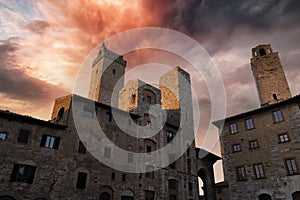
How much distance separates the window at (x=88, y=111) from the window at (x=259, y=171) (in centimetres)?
1849

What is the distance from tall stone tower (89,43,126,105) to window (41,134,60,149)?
19.4 meters

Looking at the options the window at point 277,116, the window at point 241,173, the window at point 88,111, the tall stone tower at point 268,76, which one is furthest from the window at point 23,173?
the tall stone tower at point 268,76

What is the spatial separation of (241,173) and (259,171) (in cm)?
204

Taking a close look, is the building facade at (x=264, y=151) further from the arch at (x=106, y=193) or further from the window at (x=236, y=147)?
the arch at (x=106, y=193)

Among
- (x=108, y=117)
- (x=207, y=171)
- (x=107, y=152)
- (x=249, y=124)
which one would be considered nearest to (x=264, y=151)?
(x=249, y=124)

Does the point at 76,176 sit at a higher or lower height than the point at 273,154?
lower

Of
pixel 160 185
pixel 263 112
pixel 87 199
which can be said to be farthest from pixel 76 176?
pixel 263 112

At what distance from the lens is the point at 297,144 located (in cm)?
2219

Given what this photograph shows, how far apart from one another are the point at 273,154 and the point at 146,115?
1454 cm

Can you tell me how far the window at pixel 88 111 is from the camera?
2216cm

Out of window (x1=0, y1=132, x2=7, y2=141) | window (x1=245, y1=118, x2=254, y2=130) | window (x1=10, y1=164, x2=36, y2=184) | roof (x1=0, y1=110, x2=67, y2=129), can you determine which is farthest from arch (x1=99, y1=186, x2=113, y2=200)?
window (x1=245, y1=118, x2=254, y2=130)

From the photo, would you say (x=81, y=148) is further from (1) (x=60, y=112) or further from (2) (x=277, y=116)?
(2) (x=277, y=116)

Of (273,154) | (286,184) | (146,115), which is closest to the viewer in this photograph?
(286,184)

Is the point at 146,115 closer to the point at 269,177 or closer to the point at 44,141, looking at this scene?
the point at 44,141
